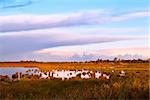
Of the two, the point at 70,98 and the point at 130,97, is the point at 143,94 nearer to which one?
the point at 130,97

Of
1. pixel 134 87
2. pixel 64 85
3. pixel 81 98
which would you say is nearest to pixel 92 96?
pixel 81 98

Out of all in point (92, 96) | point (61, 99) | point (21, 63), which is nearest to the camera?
point (61, 99)

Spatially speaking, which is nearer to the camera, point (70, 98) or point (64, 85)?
point (70, 98)

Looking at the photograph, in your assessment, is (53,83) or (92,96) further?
(53,83)

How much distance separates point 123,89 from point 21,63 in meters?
118

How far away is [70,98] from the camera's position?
67.9 ft

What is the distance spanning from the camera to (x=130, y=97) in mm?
20719

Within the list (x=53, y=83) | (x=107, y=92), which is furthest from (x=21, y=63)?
(x=107, y=92)

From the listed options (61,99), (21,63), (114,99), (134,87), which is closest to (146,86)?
(134,87)

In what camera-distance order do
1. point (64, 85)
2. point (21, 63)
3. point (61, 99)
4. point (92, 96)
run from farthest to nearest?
point (21, 63) < point (64, 85) < point (92, 96) < point (61, 99)

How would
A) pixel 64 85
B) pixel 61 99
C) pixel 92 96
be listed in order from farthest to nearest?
1. pixel 64 85
2. pixel 92 96
3. pixel 61 99

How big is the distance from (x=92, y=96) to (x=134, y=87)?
2.31 metres

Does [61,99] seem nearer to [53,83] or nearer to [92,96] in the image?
[92,96]

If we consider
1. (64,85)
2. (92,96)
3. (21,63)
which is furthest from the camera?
(21,63)
